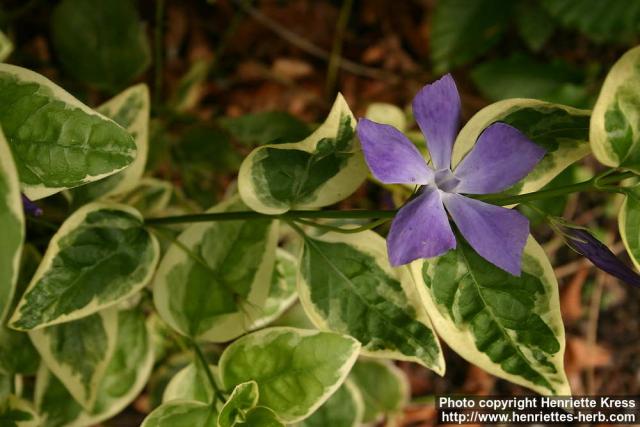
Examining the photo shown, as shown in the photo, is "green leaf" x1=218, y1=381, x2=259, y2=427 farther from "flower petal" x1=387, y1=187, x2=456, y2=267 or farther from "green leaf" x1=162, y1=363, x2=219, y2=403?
"flower petal" x1=387, y1=187, x2=456, y2=267

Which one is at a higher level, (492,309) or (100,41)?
(100,41)

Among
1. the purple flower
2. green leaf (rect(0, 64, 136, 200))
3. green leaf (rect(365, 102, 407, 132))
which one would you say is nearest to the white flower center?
the purple flower

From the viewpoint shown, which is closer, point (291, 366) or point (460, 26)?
point (291, 366)

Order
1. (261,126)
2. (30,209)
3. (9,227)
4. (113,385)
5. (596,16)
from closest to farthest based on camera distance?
(9,227) < (30,209) < (113,385) < (261,126) < (596,16)

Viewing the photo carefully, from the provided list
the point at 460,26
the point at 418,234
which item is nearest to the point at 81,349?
the point at 418,234

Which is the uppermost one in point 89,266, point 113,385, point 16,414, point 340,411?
point 89,266

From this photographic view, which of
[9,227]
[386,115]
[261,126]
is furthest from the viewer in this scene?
[261,126]

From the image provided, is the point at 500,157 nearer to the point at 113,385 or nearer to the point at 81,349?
the point at 81,349
